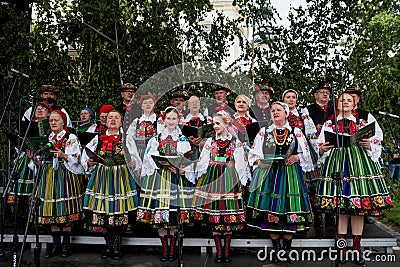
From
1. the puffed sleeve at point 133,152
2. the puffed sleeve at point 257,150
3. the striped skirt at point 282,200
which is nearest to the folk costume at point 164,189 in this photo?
the puffed sleeve at point 133,152

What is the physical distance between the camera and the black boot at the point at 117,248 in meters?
4.92

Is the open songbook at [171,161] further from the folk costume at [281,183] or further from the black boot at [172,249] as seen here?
the black boot at [172,249]

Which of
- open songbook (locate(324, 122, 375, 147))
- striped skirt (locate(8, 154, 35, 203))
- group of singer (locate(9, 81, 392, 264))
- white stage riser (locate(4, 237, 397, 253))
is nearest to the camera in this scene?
open songbook (locate(324, 122, 375, 147))

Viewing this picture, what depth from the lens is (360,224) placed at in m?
4.63

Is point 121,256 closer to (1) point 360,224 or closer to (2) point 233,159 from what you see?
(2) point 233,159

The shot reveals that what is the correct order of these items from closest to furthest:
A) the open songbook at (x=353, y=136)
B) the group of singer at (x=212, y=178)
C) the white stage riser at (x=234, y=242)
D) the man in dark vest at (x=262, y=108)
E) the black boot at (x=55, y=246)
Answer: the open songbook at (x=353, y=136) → the group of singer at (x=212, y=178) → the white stage riser at (x=234, y=242) → the black boot at (x=55, y=246) → the man in dark vest at (x=262, y=108)

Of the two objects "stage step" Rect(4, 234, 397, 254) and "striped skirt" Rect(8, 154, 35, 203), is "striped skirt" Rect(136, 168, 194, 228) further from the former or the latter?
"striped skirt" Rect(8, 154, 35, 203)

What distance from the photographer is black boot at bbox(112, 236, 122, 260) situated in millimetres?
4922

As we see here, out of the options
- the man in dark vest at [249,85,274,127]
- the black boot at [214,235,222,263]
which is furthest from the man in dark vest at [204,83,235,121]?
the black boot at [214,235,222,263]

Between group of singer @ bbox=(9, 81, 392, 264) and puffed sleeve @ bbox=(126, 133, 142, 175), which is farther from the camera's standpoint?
puffed sleeve @ bbox=(126, 133, 142, 175)

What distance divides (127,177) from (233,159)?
43.9 inches

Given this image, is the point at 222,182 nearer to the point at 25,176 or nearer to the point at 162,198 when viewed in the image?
the point at 162,198

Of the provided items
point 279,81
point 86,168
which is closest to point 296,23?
point 279,81

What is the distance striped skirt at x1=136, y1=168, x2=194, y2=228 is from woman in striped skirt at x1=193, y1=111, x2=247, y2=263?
212 mm
